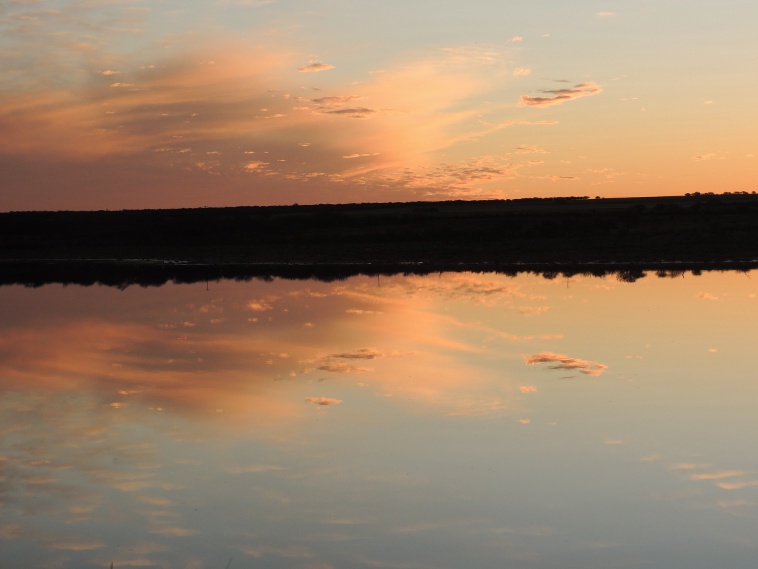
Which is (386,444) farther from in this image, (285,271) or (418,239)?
(418,239)

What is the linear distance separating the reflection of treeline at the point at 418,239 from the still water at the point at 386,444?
2416cm

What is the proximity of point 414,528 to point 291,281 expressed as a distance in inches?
1127

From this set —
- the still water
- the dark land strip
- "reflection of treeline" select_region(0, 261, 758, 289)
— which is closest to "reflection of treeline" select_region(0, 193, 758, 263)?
the dark land strip

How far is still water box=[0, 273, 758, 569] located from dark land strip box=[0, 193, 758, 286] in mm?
17161

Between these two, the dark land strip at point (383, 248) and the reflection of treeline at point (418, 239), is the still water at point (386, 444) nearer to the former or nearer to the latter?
the dark land strip at point (383, 248)

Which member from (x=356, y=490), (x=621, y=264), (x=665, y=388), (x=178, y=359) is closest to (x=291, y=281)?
(x=621, y=264)

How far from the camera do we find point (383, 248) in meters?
52.2

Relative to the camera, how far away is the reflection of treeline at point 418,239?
1799 inches

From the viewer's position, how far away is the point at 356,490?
9156 mm

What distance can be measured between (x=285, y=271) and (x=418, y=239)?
15786mm

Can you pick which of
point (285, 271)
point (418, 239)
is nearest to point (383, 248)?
point (418, 239)

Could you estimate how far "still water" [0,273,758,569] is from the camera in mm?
7785

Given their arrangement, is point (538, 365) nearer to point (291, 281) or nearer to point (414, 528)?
point (414, 528)

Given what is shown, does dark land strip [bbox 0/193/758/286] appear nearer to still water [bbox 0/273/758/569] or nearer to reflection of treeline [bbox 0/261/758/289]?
reflection of treeline [bbox 0/261/758/289]
